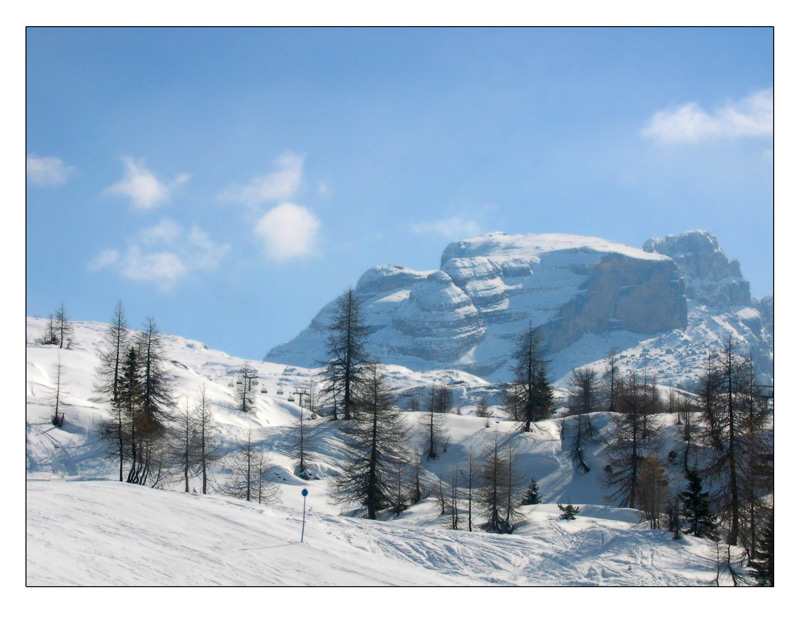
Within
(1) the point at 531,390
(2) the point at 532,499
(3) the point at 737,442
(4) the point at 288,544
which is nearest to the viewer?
(4) the point at 288,544

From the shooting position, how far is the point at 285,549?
20.0 m

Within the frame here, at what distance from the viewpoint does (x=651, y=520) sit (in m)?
27.5

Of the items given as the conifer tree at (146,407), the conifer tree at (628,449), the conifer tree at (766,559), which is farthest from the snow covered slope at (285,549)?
the conifer tree at (628,449)

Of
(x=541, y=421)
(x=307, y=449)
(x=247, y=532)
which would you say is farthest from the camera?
(x=541, y=421)

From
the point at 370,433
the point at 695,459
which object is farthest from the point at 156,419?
the point at 695,459

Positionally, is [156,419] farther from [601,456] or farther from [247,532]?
[601,456]

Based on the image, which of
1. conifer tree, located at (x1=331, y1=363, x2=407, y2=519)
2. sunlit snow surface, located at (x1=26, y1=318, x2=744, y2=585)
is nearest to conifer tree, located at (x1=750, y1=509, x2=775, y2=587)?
sunlit snow surface, located at (x1=26, y1=318, x2=744, y2=585)

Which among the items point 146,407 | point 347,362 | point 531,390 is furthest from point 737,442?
point 146,407

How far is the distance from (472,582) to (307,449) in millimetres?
24796

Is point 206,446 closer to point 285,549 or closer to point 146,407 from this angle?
point 146,407

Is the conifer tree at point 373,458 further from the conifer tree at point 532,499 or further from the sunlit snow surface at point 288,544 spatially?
the conifer tree at point 532,499

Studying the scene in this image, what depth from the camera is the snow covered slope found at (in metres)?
16.9

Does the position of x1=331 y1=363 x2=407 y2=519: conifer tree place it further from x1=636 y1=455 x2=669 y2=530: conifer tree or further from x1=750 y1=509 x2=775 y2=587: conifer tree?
x1=750 y1=509 x2=775 y2=587: conifer tree

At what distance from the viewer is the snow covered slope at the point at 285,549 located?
16.9m
